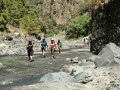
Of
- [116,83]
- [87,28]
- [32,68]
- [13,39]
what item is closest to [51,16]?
[87,28]

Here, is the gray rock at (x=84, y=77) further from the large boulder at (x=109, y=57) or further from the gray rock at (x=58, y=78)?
the large boulder at (x=109, y=57)

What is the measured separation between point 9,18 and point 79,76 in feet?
241

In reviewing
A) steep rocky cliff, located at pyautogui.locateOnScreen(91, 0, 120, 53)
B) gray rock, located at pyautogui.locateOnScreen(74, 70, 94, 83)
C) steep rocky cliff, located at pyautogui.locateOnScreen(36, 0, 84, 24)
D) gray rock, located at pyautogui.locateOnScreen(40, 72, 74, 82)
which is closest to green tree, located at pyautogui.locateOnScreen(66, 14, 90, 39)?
steep rocky cliff, located at pyautogui.locateOnScreen(91, 0, 120, 53)

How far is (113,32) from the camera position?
37.0 m

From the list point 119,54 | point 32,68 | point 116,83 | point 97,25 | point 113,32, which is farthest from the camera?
point 97,25

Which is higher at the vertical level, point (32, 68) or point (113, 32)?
point (113, 32)

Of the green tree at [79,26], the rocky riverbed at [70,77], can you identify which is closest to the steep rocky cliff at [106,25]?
the rocky riverbed at [70,77]

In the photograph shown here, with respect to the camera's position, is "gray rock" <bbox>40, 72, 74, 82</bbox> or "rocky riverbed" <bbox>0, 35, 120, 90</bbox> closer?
"rocky riverbed" <bbox>0, 35, 120, 90</bbox>

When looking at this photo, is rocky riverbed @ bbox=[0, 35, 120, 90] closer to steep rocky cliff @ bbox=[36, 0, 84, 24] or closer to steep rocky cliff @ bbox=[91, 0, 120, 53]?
steep rocky cliff @ bbox=[91, 0, 120, 53]

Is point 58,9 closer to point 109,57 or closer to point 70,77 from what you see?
point 109,57

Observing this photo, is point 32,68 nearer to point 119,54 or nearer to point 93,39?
point 119,54

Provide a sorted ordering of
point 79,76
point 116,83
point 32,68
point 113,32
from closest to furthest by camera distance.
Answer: point 116,83
point 79,76
point 32,68
point 113,32

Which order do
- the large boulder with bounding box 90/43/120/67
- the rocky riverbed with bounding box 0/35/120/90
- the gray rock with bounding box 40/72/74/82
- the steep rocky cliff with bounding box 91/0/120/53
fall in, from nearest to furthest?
1. the rocky riverbed with bounding box 0/35/120/90
2. the gray rock with bounding box 40/72/74/82
3. the large boulder with bounding box 90/43/120/67
4. the steep rocky cliff with bounding box 91/0/120/53

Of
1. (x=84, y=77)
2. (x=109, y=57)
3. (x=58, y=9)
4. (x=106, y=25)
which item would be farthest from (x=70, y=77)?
(x=58, y=9)
